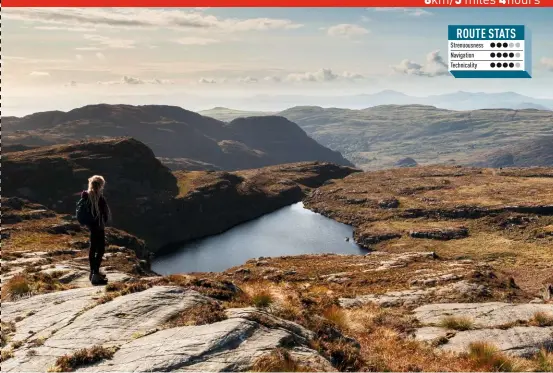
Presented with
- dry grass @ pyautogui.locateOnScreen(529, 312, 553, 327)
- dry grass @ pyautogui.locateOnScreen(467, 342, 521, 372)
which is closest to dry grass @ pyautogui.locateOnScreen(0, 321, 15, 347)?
dry grass @ pyautogui.locateOnScreen(467, 342, 521, 372)

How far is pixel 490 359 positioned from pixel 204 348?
9058 mm

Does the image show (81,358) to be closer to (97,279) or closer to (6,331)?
(6,331)

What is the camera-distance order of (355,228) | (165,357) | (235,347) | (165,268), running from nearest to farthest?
(165,357)
(235,347)
(165,268)
(355,228)

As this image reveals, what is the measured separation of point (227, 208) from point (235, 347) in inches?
5573

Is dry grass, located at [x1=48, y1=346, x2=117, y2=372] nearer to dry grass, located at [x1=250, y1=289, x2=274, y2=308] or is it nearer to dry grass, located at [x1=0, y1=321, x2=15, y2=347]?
dry grass, located at [x1=0, y1=321, x2=15, y2=347]

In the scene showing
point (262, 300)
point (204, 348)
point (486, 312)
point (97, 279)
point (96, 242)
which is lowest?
point (486, 312)

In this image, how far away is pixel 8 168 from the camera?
117812 mm

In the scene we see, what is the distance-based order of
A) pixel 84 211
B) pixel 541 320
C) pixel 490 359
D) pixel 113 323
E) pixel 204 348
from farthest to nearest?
pixel 541 320
pixel 84 211
pixel 490 359
pixel 113 323
pixel 204 348

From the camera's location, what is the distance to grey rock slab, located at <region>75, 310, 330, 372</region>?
31.4ft

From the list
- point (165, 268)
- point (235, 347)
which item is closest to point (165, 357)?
point (235, 347)

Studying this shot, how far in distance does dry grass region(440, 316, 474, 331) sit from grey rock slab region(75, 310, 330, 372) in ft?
30.6

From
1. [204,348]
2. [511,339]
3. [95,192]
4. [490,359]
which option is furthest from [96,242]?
[511,339]

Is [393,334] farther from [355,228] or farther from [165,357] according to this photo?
[355,228]

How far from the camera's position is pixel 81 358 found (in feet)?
33.4
